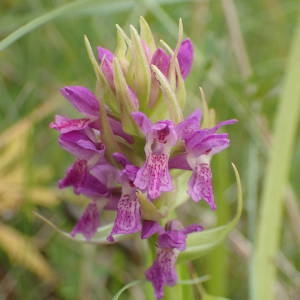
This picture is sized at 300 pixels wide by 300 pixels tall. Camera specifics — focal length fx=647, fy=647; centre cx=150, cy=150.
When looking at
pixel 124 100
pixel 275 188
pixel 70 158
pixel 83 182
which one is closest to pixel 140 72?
pixel 124 100

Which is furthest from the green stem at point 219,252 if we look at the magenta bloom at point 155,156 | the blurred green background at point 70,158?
the magenta bloom at point 155,156

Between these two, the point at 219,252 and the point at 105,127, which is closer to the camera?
the point at 105,127

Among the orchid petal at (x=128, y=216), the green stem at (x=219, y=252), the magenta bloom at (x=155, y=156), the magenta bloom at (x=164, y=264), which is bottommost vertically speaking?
the green stem at (x=219, y=252)

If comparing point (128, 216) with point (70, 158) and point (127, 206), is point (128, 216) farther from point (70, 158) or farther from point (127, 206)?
point (70, 158)

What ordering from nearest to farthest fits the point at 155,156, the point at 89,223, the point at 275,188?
the point at 155,156 < the point at 89,223 < the point at 275,188

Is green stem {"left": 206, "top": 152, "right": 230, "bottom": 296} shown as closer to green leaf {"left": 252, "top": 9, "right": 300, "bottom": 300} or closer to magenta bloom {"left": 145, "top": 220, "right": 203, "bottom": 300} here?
green leaf {"left": 252, "top": 9, "right": 300, "bottom": 300}

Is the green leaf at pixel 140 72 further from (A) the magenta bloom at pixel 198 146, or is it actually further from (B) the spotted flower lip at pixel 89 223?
(B) the spotted flower lip at pixel 89 223
